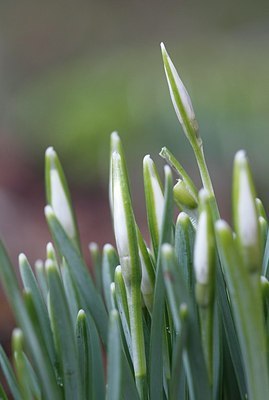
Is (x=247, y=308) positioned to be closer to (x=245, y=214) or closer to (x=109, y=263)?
(x=245, y=214)

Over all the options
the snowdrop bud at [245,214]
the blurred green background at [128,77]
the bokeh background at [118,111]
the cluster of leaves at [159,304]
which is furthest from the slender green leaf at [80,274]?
the blurred green background at [128,77]

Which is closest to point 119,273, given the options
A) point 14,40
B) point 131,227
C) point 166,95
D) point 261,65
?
point 131,227

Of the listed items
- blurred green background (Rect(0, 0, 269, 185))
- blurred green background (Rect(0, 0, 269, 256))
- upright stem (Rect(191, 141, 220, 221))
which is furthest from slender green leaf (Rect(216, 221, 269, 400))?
blurred green background (Rect(0, 0, 269, 185))

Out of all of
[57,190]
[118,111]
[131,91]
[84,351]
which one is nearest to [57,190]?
[57,190]

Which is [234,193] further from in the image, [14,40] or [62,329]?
[14,40]

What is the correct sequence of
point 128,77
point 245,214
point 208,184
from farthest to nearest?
point 128,77 < point 208,184 < point 245,214

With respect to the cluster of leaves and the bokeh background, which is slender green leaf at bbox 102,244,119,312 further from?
the bokeh background
